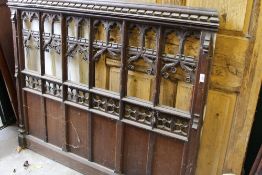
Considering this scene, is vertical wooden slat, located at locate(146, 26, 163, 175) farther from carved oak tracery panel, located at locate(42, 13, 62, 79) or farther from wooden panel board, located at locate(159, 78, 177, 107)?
carved oak tracery panel, located at locate(42, 13, 62, 79)

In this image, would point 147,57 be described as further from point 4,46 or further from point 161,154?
point 4,46

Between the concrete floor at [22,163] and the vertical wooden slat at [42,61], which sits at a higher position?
the vertical wooden slat at [42,61]

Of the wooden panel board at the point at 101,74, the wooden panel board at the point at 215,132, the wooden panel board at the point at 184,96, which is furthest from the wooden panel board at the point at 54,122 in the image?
the wooden panel board at the point at 215,132

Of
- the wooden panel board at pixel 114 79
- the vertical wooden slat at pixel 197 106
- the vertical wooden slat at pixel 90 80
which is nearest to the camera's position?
the vertical wooden slat at pixel 197 106

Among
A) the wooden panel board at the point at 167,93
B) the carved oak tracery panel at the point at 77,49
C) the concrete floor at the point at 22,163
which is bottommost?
the concrete floor at the point at 22,163

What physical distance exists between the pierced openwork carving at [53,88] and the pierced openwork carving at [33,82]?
61 millimetres

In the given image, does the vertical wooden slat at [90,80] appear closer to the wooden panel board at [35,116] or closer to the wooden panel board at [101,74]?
the wooden panel board at [101,74]

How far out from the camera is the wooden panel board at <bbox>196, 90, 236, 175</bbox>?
5.22 ft

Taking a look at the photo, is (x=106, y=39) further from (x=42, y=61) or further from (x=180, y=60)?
(x=42, y=61)

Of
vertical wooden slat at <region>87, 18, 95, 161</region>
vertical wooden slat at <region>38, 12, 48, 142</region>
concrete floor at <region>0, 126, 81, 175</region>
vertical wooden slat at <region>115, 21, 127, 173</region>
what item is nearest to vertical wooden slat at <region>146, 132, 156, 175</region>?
vertical wooden slat at <region>115, 21, 127, 173</region>

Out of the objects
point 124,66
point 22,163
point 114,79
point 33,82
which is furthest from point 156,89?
point 22,163

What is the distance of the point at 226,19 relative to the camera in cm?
147

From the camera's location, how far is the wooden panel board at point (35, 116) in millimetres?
2158

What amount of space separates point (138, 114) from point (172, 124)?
0.21 metres
